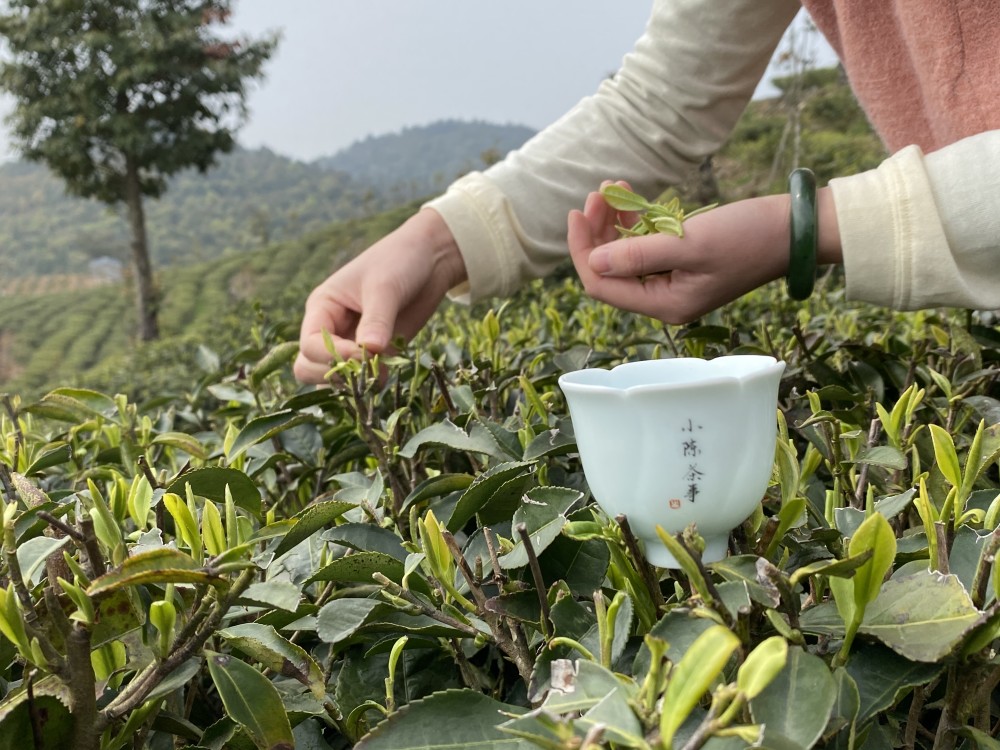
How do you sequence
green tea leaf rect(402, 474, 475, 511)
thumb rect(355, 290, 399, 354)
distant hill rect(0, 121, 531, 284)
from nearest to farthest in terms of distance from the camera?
green tea leaf rect(402, 474, 475, 511), thumb rect(355, 290, 399, 354), distant hill rect(0, 121, 531, 284)

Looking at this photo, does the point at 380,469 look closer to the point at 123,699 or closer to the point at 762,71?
the point at 123,699

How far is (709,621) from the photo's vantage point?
0.36 metres

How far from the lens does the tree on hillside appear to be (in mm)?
12125

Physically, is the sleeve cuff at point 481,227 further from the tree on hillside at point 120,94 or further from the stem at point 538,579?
the tree on hillside at point 120,94

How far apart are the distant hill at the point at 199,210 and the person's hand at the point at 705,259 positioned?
27194 millimetres

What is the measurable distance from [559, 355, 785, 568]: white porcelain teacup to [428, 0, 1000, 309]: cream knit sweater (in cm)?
45

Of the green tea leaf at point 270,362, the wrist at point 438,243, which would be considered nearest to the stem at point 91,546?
the green tea leaf at point 270,362

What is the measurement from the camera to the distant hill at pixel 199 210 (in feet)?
119

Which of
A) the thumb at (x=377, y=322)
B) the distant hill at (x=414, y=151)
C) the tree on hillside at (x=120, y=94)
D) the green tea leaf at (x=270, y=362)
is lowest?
the green tea leaf at (x=270, y=362)

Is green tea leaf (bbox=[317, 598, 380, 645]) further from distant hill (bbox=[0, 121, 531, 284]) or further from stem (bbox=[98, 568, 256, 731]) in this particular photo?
distant hill (bbox=[0, 121, 531, 284])

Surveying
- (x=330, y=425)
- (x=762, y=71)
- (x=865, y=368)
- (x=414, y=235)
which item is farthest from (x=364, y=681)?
(x=762, y=71)

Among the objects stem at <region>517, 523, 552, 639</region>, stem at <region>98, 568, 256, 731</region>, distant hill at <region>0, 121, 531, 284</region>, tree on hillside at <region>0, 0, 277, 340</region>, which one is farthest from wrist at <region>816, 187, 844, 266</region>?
distant hill at <region>0, 121, 531, 284</region>

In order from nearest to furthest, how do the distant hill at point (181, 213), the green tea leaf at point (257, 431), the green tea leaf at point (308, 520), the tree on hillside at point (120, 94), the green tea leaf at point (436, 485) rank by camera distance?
the green tea leaf at point (308, 520) → the green tea leaf at point (436, 485) → the green tea leaf at point (257, 431) → the tree on hillside at point (120, 94) → the distant hill at point (181, 213)

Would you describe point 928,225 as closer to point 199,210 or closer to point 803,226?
point 803,226
